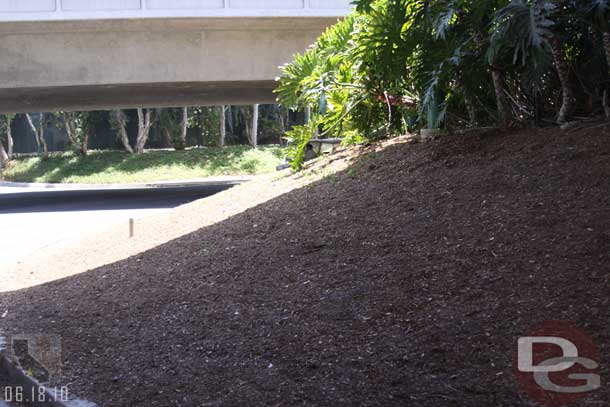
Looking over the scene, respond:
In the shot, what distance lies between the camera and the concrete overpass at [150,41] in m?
17.1

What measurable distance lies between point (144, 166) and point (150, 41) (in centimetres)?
1694

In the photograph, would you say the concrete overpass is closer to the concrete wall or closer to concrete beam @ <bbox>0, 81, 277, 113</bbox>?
the concrete wall

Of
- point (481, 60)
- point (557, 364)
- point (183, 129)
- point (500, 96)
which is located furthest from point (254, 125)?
point (557, 364)

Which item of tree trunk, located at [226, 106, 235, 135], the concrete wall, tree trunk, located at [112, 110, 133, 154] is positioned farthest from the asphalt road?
tree trunk, located at [226, 106, 235, 135]

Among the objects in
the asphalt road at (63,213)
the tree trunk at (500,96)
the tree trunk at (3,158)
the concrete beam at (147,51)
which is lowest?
the tree trunk at (3,158)

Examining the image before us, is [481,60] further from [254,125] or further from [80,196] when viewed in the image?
[254,125]

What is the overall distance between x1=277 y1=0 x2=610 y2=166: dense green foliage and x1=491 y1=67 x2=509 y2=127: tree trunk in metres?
0.01

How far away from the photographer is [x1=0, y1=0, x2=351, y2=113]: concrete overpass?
56.0ft

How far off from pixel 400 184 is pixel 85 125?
32.6 m

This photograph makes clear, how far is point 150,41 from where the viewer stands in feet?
60.9

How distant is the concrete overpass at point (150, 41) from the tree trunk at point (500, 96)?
32.5ft

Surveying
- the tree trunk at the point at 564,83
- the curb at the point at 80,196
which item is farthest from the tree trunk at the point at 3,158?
the tree trunk at the point at 564,83

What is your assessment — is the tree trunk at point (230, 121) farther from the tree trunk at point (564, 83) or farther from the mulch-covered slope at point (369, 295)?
the tree trunk at point (564, 83)

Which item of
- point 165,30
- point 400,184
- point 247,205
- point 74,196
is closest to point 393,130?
point 247,205
